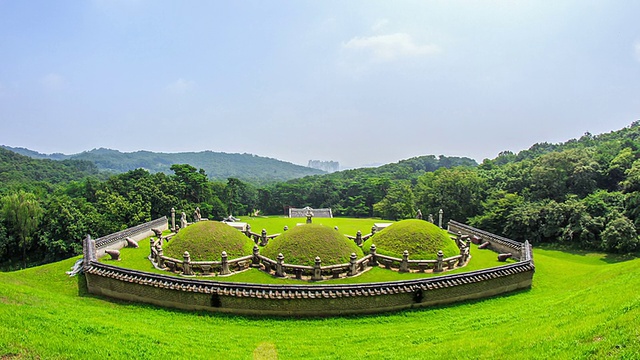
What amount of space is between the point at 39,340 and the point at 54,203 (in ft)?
124

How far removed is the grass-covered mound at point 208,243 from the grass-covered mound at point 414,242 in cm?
864

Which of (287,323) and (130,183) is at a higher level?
(130,183)

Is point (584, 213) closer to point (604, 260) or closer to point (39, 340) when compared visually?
point (604, 260)

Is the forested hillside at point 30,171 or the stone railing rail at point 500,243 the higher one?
the forested hillside at point 30,171

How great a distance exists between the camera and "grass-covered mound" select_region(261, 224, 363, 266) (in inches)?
781

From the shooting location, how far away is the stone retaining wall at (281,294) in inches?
623

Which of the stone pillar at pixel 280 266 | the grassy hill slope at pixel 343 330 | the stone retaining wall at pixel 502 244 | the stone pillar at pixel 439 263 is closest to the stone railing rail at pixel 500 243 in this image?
the stone retaining wall at pixel 502 244

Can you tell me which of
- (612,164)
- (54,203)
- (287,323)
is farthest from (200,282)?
(612,164)

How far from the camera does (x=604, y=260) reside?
32406 millimetres

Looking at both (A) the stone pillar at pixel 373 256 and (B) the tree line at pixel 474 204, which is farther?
(B) the tree line at pixel 474 204

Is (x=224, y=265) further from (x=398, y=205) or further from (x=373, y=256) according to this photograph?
(x=398, y=205)

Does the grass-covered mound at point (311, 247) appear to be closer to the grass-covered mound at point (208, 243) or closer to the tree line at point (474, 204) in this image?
the grass-covered mound at point (208, 243)

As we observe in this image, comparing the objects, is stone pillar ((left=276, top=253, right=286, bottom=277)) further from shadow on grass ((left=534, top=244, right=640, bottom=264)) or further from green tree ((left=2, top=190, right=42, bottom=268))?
green tree ((left=2, top=190, right=42, bottom=268))

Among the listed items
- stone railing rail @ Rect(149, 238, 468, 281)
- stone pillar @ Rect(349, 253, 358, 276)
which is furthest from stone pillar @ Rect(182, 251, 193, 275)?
stone pillar @ Rect(349, 253, 358, 276)
